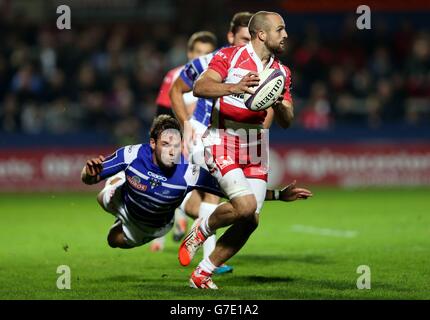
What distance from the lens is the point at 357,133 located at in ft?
65.0

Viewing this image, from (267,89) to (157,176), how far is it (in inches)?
50.4

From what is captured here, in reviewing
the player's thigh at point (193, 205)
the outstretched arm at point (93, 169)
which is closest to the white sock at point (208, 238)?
the player's thigh at point (193, 205)

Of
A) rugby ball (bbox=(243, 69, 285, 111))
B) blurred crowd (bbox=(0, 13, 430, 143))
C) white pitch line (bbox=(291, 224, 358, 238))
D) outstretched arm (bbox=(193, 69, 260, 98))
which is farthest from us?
blurred crowd (bbox=(0, 13, 430, 143))

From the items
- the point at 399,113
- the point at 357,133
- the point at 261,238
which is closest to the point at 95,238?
the point at 261,238

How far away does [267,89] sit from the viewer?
790 cm

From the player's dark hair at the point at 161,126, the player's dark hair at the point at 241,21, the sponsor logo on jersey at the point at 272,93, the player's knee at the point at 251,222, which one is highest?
the player's dark hair at the point at 241,21

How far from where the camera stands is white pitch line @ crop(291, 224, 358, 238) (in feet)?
41.7

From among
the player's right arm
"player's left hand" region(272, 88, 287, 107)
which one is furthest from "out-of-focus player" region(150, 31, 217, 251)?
"player's left hand" region(272, 88, 287, 107)

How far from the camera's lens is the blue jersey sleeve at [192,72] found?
1045cm

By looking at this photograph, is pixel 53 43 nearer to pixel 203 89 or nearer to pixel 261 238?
pixel 261 238

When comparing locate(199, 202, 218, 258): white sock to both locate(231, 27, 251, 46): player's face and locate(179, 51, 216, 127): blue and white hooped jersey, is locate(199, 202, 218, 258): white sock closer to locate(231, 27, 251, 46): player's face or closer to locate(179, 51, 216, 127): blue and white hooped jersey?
locate(179, 51, 216, 127): blue and white hooped jersey

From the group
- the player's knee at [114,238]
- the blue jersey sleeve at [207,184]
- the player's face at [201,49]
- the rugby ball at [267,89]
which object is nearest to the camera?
the rugby ball at [267,89]
